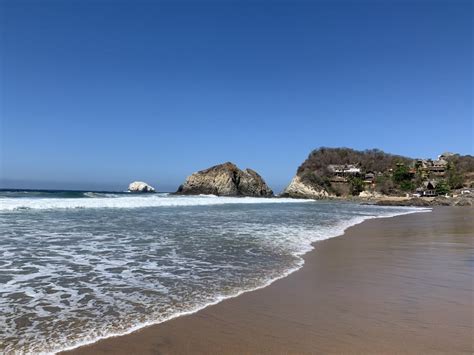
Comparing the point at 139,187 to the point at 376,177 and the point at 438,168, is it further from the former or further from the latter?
the point at 438,168

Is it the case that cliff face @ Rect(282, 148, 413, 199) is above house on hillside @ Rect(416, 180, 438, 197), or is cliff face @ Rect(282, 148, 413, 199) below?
above

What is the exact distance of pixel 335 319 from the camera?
4.16 m

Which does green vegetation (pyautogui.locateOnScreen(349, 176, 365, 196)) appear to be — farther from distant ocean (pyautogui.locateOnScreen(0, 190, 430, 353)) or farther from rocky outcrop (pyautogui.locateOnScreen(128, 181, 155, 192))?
distant ocean (pyautogui.locateOnScreen(0, 190, 430, 353))

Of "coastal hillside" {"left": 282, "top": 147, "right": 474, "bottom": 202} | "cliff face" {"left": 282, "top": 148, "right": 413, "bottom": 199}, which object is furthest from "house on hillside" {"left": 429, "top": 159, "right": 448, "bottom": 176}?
"cliff face" {"left": 282, "top": 148, "right": 413, "bottom": 199}

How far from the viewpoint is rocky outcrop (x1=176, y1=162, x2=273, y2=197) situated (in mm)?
78000

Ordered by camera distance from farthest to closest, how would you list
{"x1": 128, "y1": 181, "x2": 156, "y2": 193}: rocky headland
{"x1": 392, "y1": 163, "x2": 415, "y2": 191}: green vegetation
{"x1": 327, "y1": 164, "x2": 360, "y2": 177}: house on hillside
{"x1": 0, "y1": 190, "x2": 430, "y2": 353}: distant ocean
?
{"x1": 128, "y1": 181, "x2": 156, "y2": 193}: rocky headland → {"x1": 327, "y1": 164, "x2": 360, "y2": 177}: house on hillside → {"x1": 392, "y1": 163, "x2": 415, "y2": 191}: green vegetation → {"x1": 0, "y1": 190, "x2": 430, "y2": 353}: distant ocean

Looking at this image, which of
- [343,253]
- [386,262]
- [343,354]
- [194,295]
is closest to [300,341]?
[343,354]

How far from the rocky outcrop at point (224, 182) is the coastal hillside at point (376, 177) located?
781 centimetres

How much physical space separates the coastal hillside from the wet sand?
73190 mm

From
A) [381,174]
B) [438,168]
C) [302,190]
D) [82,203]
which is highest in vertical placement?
[438,168]

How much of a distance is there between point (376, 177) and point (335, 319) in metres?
96.0

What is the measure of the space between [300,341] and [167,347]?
126 centimetres

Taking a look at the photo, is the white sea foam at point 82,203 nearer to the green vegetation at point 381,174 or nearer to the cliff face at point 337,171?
the cliff face at point 337,171

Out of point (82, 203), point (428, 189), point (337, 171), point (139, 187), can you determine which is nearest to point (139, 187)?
point (139, 187)
